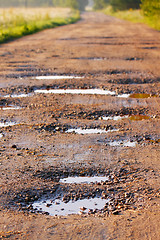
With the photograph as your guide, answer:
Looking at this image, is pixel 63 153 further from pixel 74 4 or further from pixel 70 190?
pixel 74 4

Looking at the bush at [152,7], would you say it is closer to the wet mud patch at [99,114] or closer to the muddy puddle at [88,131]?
the wet mud patch at [99,114]

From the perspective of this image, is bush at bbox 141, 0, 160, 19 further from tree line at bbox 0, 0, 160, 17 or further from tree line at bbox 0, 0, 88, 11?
tree line at bbox 0, 0, 88, 11

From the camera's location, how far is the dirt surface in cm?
288

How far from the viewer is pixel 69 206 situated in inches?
124

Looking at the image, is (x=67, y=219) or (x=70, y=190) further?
(x=70, y=190)

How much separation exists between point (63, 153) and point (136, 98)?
264 centimetres

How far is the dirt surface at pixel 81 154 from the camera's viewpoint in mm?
2875

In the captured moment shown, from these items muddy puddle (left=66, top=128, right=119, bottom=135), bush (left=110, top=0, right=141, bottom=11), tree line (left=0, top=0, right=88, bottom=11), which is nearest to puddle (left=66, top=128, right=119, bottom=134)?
muddy puddle (left=66, top=128, right=119, bottom=135)

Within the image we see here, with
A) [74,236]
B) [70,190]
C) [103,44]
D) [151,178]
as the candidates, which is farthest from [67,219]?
[103,44]

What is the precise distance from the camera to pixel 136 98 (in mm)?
6438

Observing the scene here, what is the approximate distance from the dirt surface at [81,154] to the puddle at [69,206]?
52 millimetres

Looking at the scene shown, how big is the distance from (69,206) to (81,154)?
1.13 metres

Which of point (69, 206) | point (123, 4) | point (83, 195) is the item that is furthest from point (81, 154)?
point (123, 4)

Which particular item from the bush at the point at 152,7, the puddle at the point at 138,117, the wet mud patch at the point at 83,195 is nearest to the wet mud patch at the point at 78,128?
the puddle at the point at 138,117
